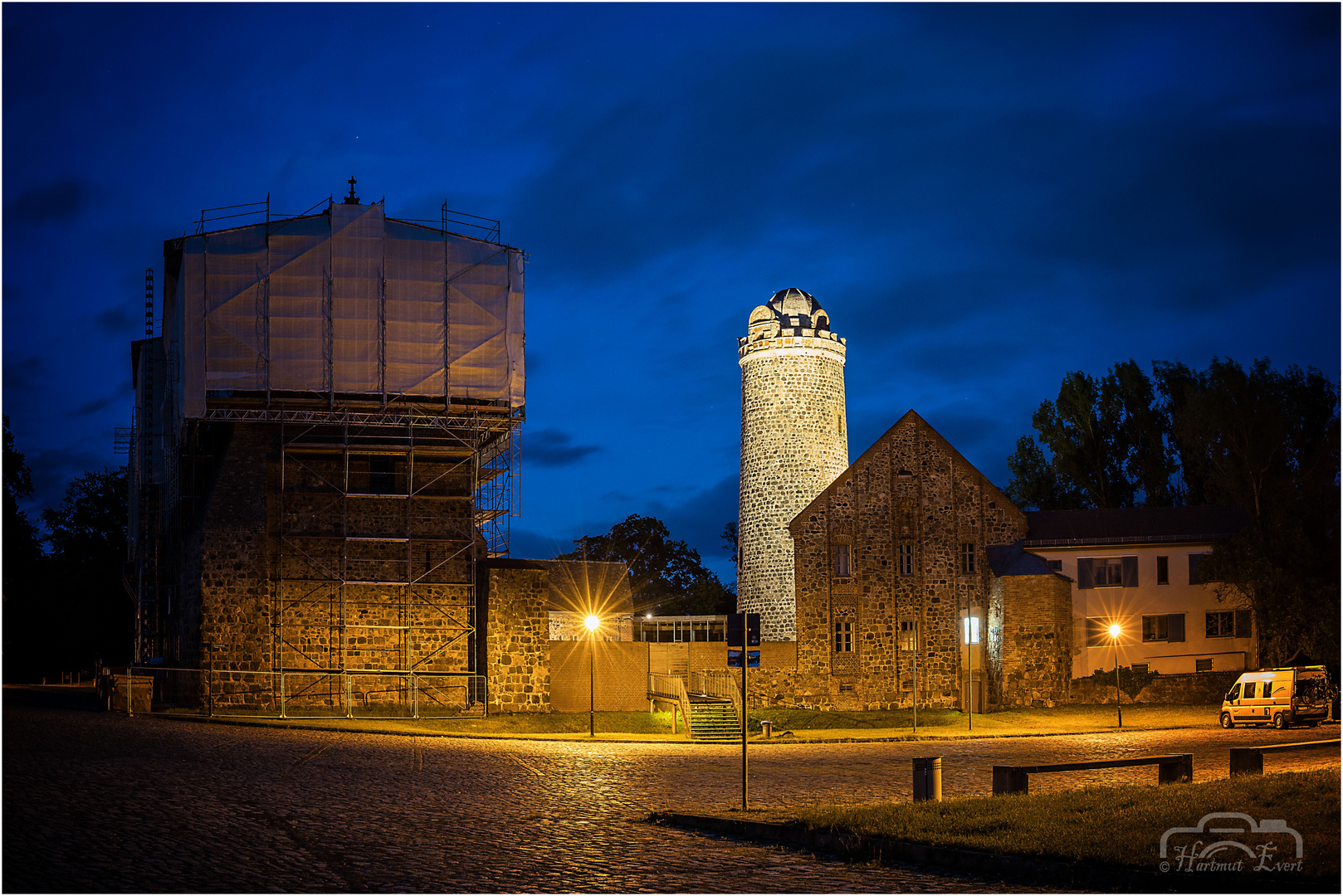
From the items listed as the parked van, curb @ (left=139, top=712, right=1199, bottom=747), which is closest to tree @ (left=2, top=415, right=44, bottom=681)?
curb @ (left=139, top=712, right=1199, bottom=747)

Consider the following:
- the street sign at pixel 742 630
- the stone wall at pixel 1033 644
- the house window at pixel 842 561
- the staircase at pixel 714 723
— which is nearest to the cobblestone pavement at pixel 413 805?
the street sign at pixel 742 630

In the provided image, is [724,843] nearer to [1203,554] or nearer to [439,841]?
[439,841]

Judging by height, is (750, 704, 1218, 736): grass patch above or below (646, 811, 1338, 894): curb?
below

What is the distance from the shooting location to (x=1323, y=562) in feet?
127

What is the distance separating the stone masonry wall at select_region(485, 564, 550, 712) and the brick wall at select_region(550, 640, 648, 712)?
1400 millimetres

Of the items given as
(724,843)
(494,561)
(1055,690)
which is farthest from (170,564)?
(724,843)

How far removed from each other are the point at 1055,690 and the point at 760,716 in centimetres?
1024

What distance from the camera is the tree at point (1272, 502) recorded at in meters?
38.6

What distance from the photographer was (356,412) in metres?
35.8

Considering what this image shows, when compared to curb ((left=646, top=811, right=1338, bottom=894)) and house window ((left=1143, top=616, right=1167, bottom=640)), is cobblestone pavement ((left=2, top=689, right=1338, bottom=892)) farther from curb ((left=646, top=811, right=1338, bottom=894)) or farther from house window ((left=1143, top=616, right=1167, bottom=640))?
house window ((left=1143, top=616, right=1167, bottom=640))

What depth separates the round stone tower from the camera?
2100 inches

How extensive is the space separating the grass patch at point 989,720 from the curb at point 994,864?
1931 cm

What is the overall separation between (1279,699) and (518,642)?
20.3 m

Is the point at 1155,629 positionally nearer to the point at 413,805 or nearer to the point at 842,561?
the point at 842,561
